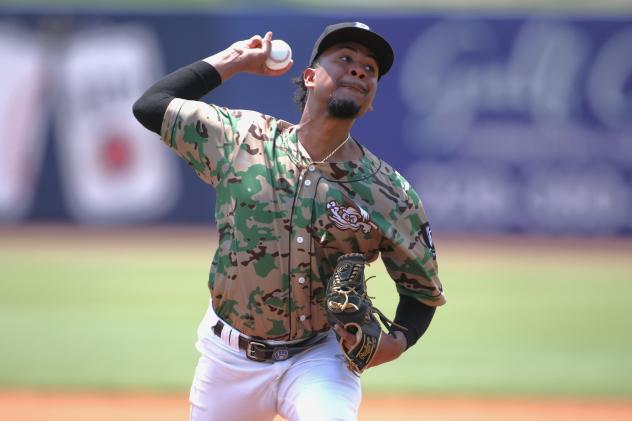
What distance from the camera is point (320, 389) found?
350 cm

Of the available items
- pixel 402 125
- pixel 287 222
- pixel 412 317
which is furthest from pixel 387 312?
pixel 287 222

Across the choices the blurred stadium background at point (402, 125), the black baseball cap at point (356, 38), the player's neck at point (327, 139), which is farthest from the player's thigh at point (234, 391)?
the blurred stadium background at point (402, 125)

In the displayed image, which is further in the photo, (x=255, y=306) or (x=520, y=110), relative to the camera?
(x=520, y=110)

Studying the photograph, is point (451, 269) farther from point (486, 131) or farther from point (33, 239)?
point (33, 239)

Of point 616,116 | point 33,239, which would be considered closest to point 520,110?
point 616,116

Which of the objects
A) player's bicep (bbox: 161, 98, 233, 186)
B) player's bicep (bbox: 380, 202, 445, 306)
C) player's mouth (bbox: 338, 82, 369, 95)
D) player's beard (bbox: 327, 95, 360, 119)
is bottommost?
player's bicep (bbox: 380, 202, 445, 306)

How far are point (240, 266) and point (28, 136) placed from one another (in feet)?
43.4

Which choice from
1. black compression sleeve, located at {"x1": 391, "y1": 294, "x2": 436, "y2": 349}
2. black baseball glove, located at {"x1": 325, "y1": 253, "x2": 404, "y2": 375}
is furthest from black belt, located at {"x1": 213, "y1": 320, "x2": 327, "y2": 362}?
black compression sleeve, located at {"x1": 391, "y1": 294, "x2": 436, "y2": 349}

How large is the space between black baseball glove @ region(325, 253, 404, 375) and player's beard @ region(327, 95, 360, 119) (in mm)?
549

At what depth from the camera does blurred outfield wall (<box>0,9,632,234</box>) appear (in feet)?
51.3

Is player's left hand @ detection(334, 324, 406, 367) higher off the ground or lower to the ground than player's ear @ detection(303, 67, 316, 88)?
lower

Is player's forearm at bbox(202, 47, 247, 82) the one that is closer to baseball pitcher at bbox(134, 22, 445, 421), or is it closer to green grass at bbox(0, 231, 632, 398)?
baseball pitcher at bbox(134, 22, 445, 421)

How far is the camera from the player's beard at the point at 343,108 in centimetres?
366

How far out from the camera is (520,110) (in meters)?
→ 15.7
